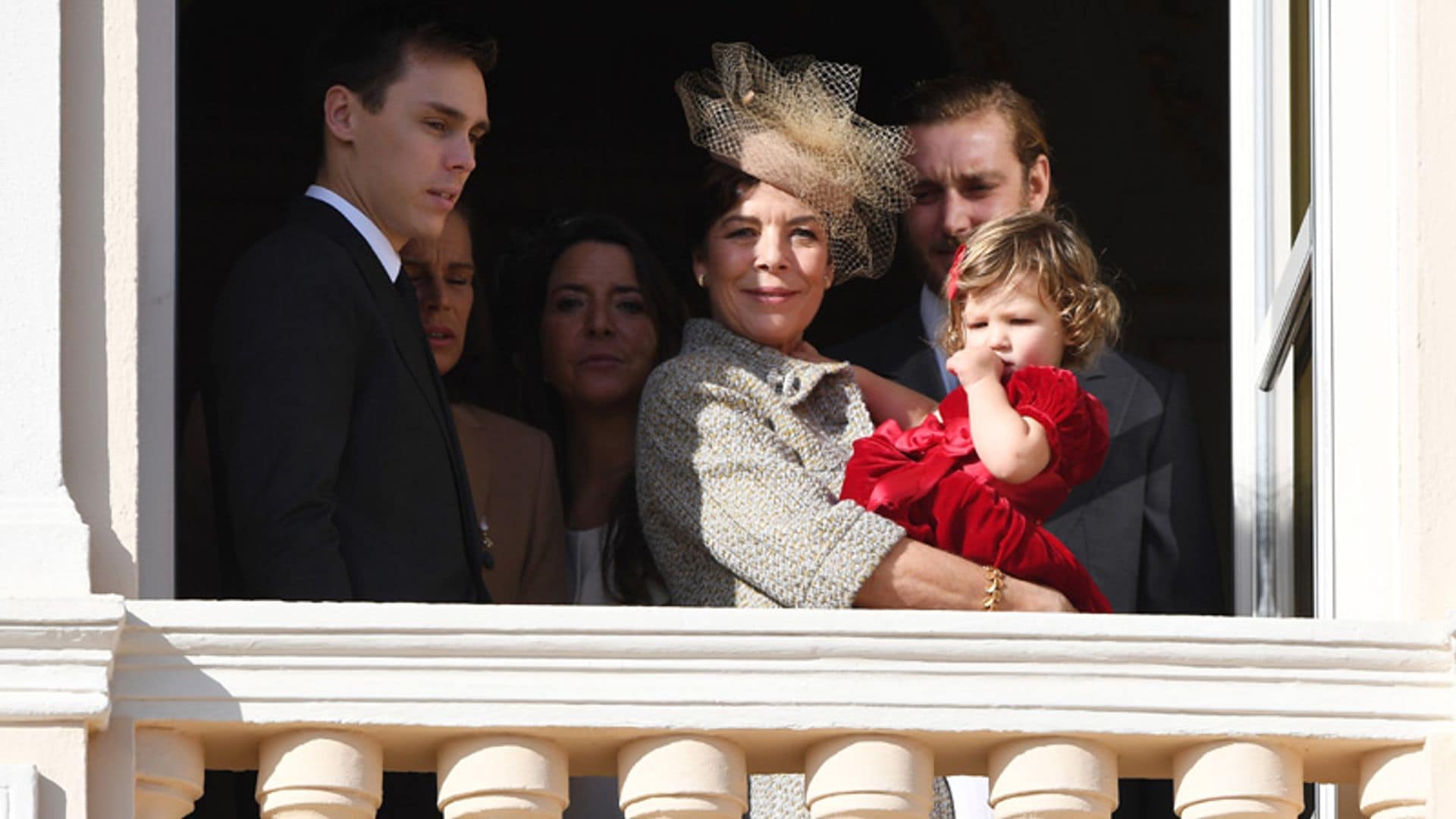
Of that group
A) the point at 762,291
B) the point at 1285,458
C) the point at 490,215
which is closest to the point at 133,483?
A: the point at 762,291

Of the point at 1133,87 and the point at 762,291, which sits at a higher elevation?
the point at 1133,87

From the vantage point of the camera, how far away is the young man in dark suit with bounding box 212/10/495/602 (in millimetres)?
4660

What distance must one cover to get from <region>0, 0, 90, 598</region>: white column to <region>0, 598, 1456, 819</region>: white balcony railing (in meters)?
0.13

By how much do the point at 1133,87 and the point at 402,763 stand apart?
3764 mm

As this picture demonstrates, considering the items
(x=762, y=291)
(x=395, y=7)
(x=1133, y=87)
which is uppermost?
(x=1133, y=87)

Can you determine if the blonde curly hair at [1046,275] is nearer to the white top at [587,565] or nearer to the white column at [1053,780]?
the white top at [587,565]

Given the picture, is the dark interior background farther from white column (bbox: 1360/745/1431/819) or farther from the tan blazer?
white column (bbox: 1360/745/1431/819)

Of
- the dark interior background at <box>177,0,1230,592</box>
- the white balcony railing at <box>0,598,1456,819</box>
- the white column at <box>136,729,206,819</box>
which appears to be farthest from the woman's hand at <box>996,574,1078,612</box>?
the dark interior background at <box>177,0,1230,592</box>

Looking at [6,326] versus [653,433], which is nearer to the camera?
[6,326]

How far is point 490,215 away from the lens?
22.7ft

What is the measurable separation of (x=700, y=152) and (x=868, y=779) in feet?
10.3

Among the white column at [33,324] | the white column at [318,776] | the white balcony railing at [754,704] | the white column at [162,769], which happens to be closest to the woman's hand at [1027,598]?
the white balcony railing at [754,704]

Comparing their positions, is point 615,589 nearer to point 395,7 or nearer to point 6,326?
point 395,7

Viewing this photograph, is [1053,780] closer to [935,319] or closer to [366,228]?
[366,228]
